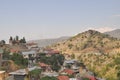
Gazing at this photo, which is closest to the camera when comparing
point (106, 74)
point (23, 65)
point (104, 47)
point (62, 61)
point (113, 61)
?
point (23, 65)

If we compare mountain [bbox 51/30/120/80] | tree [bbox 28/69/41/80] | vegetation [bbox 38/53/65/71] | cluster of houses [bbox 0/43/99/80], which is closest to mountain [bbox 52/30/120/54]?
mountain [bbox 51/30/120/80]

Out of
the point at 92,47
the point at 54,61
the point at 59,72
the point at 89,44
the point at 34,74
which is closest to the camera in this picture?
the point at 34,74

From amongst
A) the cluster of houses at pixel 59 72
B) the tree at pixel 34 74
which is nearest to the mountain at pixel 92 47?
the cluster of houses at pixel 59 72

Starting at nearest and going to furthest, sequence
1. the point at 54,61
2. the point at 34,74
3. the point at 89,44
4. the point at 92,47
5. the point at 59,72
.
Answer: the point at 34,74, the point at 59,72, the point at 54,61, the point at 92,47, the point at 89,44

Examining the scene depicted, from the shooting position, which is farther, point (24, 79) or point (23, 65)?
point (23, 65)

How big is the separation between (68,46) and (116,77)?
257 ft

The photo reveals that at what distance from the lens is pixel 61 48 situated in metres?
168

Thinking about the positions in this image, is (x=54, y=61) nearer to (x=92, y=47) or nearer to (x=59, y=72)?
(x=59, y=72)

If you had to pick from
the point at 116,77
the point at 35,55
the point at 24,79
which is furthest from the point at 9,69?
the point at 116,77

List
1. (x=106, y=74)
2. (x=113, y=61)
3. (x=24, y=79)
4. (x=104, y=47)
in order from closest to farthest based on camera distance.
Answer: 1. (x=24, y=79)
2. (x=106, y=74)
3. (x=113, y=61)
4. (x=104, y=47)

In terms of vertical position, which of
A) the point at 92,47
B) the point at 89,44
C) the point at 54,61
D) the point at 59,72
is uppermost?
the point at 89,44

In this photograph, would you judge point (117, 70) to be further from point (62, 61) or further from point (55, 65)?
point (55, 65)

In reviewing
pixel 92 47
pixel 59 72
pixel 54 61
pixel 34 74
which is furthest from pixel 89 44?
pixel 34 74

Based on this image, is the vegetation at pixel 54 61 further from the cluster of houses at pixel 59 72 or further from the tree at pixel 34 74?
the tree at pixel 34 74
